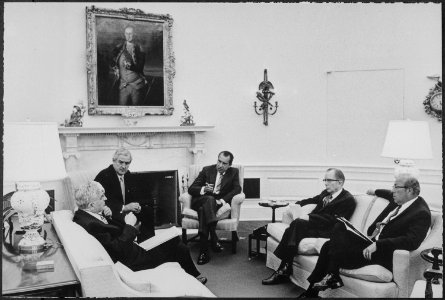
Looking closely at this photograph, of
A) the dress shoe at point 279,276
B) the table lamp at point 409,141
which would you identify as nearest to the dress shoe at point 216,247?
the dress shoe at point 279,276

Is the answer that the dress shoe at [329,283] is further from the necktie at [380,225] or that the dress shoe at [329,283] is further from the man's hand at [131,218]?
the man's hand at [131,218]

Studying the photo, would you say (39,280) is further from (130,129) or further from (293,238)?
(130,129)

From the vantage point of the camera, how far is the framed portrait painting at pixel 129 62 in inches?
234

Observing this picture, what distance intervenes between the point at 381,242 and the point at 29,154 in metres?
2.57

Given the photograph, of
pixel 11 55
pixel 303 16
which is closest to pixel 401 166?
pixel 303 16

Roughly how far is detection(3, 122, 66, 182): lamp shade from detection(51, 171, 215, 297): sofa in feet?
1.41

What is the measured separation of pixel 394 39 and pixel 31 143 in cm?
537

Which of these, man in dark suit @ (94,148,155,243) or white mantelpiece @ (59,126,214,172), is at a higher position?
white mantelpiece @ (59,126,214,172)

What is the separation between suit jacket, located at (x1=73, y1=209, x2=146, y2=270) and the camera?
2.89 m

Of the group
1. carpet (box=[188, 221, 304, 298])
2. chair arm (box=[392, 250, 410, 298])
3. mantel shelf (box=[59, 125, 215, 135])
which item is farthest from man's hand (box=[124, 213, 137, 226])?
chair arm (box=[392, 250, 410, 298])

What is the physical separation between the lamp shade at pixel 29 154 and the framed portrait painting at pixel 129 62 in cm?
351

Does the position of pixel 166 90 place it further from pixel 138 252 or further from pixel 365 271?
pixel 365 271

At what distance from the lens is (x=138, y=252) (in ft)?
10.7

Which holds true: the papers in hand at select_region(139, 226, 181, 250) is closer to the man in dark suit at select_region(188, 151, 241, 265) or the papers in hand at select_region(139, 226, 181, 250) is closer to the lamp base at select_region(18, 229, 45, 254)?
the lamp base at select_region(18, 229, 45, 254)
